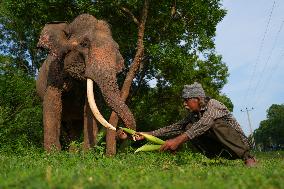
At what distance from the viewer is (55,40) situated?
47.3ft

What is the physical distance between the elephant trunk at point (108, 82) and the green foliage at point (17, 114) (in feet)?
24.2

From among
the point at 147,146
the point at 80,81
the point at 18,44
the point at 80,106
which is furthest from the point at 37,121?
the point at 18,44

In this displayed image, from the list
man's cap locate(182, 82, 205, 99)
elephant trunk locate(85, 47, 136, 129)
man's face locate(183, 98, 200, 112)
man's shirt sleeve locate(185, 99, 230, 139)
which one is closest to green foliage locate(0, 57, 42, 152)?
elephant trunk locate(85, 47, 136, 129)

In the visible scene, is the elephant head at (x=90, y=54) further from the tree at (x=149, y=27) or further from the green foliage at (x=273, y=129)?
the green foliage at (x=273, y=129)

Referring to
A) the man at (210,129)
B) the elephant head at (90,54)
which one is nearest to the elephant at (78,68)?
the elephant head at (90,54)

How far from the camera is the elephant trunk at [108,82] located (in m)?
11.3

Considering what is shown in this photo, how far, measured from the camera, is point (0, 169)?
22.6ft

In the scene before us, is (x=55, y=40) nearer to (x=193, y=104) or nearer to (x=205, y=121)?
(x=193, y=104)

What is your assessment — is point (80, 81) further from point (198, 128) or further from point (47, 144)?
point (198, 128)

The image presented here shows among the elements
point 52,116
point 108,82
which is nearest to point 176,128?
point 108,82

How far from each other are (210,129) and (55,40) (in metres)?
6.80

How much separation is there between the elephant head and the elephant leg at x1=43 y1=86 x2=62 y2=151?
933 mm

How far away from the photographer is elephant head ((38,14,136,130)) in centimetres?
1210

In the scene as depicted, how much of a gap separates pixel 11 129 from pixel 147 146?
1238 centimetres
